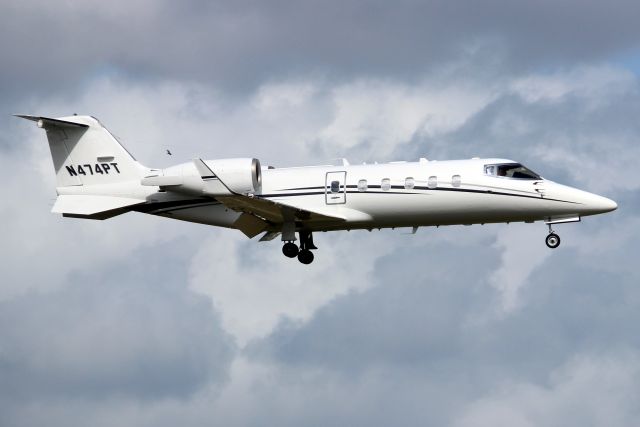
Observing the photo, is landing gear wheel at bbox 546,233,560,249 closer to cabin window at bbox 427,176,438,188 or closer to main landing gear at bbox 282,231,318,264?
cabin window at bbox 427,176,438,188

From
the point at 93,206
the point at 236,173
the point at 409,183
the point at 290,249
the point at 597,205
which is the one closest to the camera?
the point at 597,205

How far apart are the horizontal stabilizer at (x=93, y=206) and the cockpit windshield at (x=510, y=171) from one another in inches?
496

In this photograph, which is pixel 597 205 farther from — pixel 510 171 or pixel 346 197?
pixel 346 197

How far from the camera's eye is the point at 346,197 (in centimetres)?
4447

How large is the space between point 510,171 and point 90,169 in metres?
15.2

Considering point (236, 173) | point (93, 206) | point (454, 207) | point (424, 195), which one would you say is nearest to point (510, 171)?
point (454, 207)

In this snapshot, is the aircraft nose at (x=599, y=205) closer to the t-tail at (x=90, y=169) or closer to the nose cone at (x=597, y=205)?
the nose cone at (x=597, y=205)

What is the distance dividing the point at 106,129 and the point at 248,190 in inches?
277

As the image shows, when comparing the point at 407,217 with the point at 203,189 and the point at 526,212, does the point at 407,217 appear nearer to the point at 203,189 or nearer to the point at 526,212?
the point at 526,212

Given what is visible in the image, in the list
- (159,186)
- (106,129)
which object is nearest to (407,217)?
(159,186)

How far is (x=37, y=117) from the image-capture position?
45.6 metres

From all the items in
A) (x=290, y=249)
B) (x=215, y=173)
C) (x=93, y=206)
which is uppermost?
(x=215, y=173)

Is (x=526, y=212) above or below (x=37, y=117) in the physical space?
below

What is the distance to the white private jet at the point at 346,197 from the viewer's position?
4356cm
